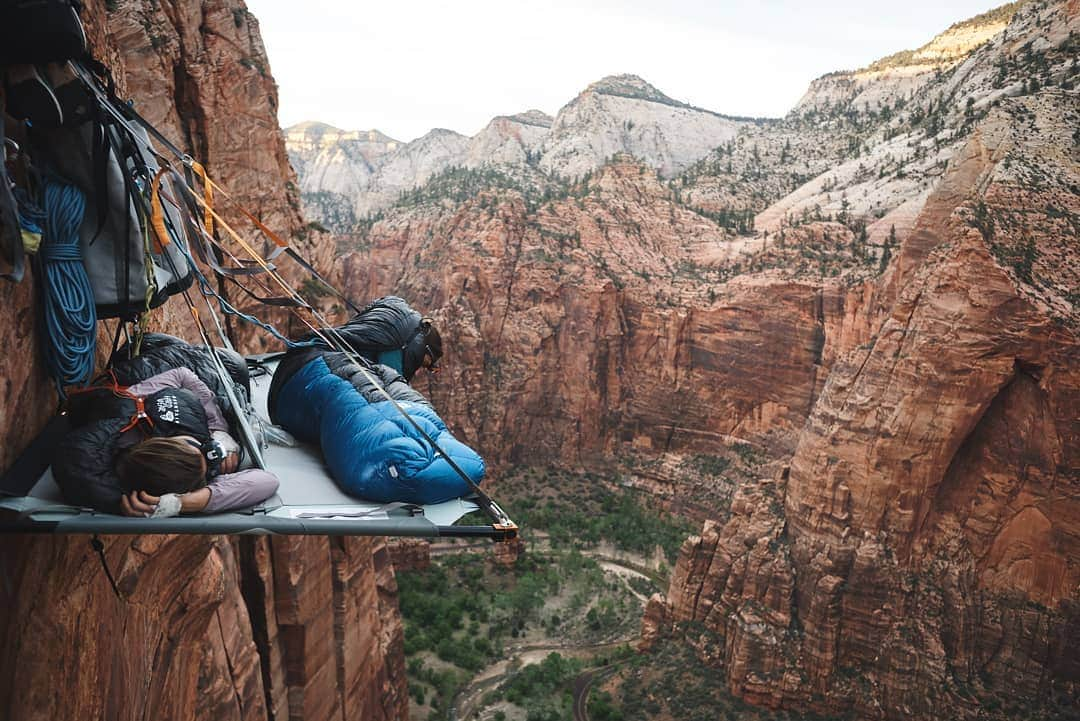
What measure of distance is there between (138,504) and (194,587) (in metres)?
3.67

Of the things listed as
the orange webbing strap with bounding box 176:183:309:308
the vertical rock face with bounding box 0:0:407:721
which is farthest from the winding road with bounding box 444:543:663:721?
the orange webbing strap with bounding box 176:183:309:308

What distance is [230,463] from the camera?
14.8 ft

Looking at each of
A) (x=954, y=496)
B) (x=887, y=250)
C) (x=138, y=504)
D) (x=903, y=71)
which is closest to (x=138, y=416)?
(x=138, y=504)

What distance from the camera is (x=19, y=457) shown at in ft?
13.5

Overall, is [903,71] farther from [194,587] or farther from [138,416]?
[138,416]

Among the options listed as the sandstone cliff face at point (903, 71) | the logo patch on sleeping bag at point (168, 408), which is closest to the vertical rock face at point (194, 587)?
the logo patch on sleeping bag at point (168, 408)

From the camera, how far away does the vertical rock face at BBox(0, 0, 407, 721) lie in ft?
13.4

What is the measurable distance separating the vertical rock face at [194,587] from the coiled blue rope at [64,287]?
0.11m

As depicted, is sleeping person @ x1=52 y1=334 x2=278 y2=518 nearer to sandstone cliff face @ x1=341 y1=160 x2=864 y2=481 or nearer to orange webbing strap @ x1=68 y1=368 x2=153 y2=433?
orange webbing strap @ x1=68 y1=368 x2=153 y2=433

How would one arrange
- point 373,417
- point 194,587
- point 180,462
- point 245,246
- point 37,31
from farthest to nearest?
1. point 194,587
2. point 245,246
3. point 373,417
4. point 180,462
5. point 37,31

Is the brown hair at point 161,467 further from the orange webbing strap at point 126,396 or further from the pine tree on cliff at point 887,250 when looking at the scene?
the pine tree on cliff at point 887,250

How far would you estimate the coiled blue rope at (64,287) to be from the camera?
4.32m

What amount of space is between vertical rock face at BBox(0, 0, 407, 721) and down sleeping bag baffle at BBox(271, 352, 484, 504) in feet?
5.11

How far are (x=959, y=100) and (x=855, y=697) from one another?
1642 inches
